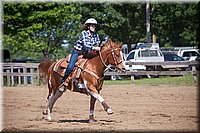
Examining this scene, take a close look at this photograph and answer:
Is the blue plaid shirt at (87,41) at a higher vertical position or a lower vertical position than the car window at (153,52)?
higher

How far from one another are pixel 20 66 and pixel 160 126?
1403 centimetres

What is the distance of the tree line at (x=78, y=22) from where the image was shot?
23.5 meters

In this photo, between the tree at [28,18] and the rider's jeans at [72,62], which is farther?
the tree at [28,18]

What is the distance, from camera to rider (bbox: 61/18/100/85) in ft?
29.7

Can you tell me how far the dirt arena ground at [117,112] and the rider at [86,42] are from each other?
123cm

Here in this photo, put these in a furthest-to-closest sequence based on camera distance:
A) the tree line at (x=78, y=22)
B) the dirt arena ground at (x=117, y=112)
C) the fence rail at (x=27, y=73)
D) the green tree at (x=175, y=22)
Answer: the green tree at (x=175, y=22) < the tree line at (x=78, y=22) < the fence rail at (x=27, y=73) < the dirt arena ground at (x=117, y=112)

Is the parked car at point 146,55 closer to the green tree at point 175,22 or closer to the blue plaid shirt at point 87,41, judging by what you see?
the green tree at point 175,22

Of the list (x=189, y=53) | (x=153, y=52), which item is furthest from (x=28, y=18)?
(x=189, y=53)

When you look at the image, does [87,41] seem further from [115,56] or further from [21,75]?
[21,75]

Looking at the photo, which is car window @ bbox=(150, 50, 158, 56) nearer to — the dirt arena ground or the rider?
the dirt arena ground

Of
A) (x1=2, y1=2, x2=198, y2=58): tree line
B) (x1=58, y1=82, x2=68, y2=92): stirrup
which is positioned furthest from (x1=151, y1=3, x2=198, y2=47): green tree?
(x1=58, y1=82, x2=68, y2=92): stirrup

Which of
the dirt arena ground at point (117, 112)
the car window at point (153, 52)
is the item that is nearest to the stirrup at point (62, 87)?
the dirt arena ground at point (117, 112)

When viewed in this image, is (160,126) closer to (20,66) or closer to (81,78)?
(81,78)

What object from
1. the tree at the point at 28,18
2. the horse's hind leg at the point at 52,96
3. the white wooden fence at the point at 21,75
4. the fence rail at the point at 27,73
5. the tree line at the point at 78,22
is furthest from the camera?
the tree line at the point at 78,22
